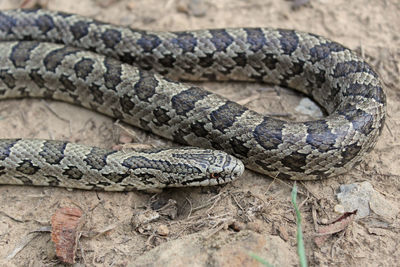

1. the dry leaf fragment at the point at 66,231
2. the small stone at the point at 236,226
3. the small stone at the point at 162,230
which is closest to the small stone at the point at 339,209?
the small stone at the point at 236,226

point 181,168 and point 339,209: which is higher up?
point 339,209

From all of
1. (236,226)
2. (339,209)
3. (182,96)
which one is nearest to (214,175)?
(236,226)

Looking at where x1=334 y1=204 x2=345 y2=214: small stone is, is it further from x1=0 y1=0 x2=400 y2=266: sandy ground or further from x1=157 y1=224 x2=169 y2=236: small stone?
x1=157 y1=224 x2=169 y2=236: small stone

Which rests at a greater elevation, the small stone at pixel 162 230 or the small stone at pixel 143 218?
the small stone at pixel 162 230

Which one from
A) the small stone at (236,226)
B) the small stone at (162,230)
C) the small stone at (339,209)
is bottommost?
the small stone at (162,230)

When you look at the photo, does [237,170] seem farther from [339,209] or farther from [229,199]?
[339,209]

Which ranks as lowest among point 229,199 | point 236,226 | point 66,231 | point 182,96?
point 66,231

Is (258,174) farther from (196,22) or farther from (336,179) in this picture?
(196,22)

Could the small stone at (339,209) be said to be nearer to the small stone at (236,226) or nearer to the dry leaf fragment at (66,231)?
the small stone at (236,226)
